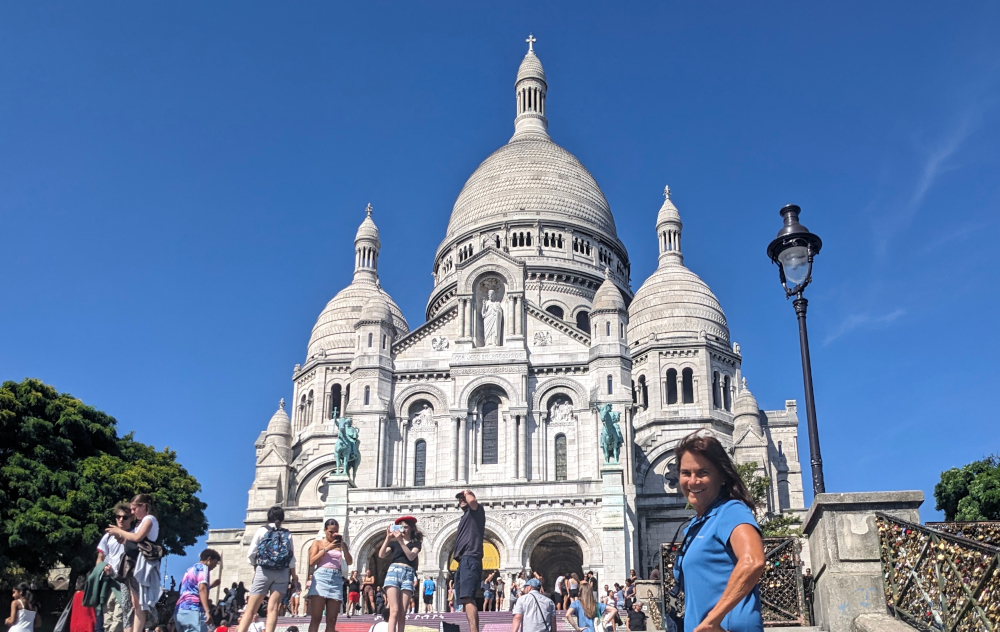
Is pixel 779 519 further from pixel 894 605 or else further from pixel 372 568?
pixel 894 605

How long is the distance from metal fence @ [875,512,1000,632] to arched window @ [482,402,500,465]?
3168 centimetres

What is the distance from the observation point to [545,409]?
43.3 m

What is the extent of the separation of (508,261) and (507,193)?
1596 cm

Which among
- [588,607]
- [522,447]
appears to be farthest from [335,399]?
[588,607]

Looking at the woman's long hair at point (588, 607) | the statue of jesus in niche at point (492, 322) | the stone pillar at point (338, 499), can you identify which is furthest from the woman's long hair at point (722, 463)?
the statue of jesus in niche at point (492, 322)

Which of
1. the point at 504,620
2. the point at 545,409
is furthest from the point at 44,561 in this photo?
the point at 545,409

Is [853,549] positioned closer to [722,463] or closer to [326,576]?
[326,576]

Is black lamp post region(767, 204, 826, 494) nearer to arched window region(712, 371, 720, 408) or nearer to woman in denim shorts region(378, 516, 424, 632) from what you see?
woman in denim shorts region(378, 516, 424, 632)

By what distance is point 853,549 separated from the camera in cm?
1179

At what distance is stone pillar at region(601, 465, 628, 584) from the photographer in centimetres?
3644

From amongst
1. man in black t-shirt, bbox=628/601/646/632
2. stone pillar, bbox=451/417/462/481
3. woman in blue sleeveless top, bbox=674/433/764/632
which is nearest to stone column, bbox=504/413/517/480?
stone pillar, bbox=451/417/462/481

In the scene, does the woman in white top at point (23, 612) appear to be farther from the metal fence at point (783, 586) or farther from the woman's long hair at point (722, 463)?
the woman's long hair at point (722, 463)

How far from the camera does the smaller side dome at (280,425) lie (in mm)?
54156

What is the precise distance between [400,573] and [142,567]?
3.40m
